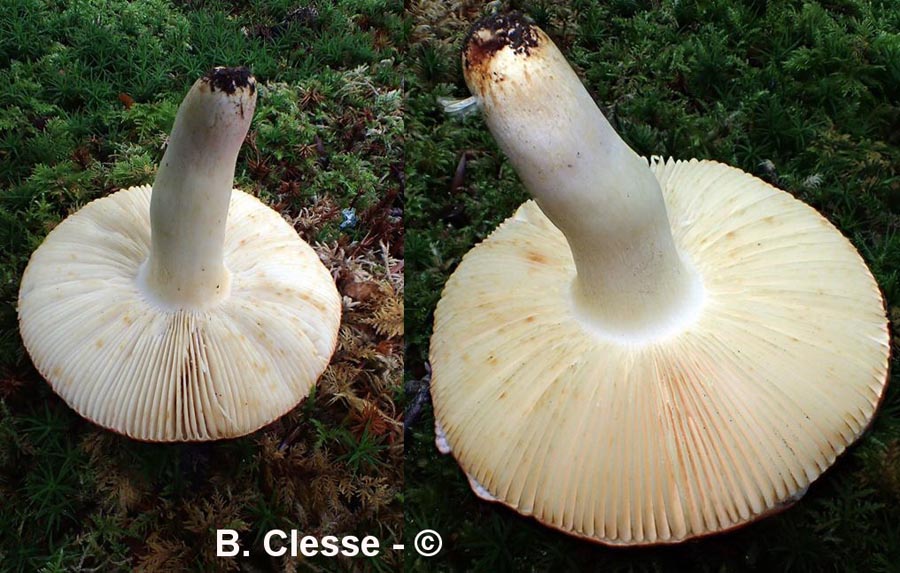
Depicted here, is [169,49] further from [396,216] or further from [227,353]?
[227,353]

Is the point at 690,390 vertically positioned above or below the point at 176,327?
above

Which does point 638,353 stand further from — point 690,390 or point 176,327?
point 176,327

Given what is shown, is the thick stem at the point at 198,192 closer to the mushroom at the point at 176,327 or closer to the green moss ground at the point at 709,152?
the mushroom at the point at 176,327

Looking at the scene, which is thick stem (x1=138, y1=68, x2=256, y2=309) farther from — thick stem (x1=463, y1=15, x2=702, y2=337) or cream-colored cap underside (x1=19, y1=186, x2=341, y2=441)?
thick stem (x1=463, y1=15, x2=702, y2=337)

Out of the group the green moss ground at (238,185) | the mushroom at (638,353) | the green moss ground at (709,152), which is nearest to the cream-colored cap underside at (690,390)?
the mushroom at (638,353)

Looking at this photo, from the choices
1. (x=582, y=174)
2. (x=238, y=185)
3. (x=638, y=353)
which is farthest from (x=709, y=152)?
(x=238, y=185)

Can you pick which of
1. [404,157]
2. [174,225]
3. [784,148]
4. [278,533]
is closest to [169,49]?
[404,157]
